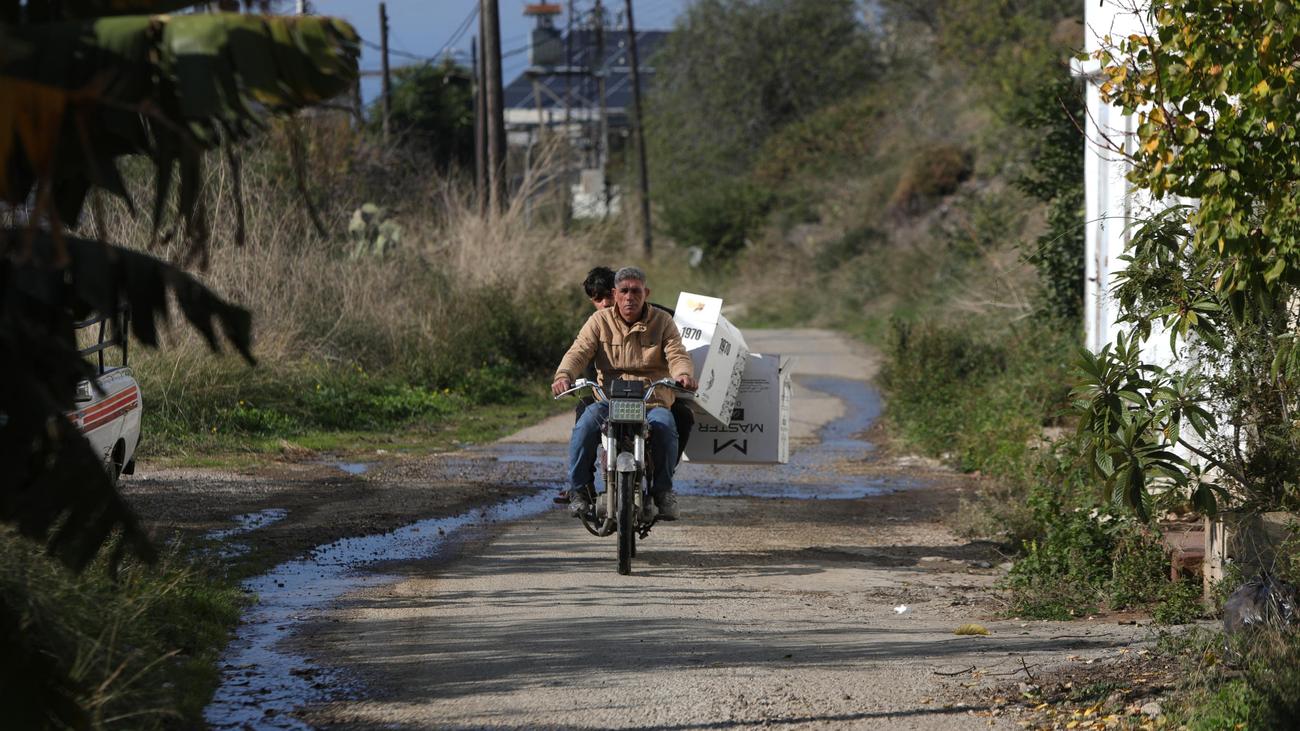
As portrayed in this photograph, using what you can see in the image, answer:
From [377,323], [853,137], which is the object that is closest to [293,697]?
[377,323]

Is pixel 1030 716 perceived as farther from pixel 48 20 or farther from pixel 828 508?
pixel 828 508

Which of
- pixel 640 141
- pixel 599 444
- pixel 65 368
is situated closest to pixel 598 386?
pixel 599 444

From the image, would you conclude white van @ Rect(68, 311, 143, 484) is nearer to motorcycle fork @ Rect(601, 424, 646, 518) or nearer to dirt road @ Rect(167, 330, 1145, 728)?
dirt road @ Rect(167, 330, 1145, 728)

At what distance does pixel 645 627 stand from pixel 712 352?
3276mm

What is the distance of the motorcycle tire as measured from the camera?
9.07 metres

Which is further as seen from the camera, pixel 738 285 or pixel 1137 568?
pixel 738 285

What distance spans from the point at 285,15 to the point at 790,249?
147 ft

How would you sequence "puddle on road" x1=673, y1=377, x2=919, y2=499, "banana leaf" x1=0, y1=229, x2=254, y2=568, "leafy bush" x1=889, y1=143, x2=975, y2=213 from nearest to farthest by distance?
"banana leaf" x1=0, y1=229, x2=254, y2=568
"puddle on road" x1=673, y1=377, x2=919, y2=499
"leafy bush" x1=889, y1=143, x2=975, y2=213

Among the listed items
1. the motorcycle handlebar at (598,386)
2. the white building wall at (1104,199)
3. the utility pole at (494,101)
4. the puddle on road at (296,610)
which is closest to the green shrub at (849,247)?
the utility pole at (494,101)

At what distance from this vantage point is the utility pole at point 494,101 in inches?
1057

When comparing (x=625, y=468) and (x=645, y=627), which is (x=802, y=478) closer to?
(x=625, y=468)

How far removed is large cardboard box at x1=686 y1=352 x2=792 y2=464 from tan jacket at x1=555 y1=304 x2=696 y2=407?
989mm

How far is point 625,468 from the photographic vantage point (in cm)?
917

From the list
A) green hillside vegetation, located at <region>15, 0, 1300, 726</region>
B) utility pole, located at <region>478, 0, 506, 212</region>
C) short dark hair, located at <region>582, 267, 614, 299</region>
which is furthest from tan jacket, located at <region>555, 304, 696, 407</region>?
utility pole, located at <region>478, 0, 506, 212</region>
